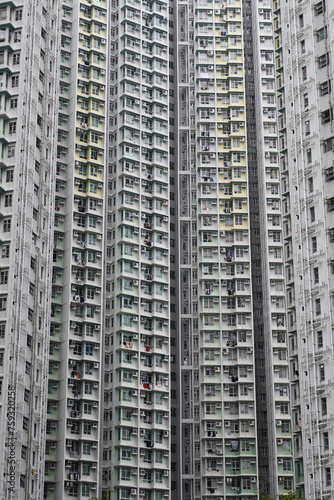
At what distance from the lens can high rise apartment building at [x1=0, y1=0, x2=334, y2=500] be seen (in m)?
72.8

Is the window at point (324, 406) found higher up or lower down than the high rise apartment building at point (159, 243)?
lower down

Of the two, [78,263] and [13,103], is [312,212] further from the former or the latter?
[78,263]

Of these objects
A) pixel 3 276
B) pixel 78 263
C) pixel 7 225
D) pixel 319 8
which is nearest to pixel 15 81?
pixel 7 225

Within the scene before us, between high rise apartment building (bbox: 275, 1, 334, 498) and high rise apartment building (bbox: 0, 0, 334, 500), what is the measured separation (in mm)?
212

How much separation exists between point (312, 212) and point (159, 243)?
3663 cm

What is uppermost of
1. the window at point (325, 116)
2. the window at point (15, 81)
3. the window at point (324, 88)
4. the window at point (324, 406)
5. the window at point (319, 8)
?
the window at point (15, 81)

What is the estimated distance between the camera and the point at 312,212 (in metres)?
66.9

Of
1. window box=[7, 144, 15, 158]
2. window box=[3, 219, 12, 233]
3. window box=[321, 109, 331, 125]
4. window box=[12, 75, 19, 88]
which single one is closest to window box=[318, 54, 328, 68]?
window box=[321, 109, 331, 125]

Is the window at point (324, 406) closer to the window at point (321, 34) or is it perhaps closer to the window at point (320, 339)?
the window at point (320, 339)

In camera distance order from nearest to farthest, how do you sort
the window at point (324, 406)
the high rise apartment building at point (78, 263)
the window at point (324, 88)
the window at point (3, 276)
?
the window at point (324, 406) < the window at point (324, 88) < the window at point (3, 276) < the high rise apartment building at point (78, 263)

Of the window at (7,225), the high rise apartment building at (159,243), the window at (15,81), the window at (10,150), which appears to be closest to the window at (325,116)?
the high rise apartment building at (159,243)

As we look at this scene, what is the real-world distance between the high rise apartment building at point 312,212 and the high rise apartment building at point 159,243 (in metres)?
0.21

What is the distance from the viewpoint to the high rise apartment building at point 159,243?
72.8 meters

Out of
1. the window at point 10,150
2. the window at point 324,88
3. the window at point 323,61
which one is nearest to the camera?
the window at point 324,88
